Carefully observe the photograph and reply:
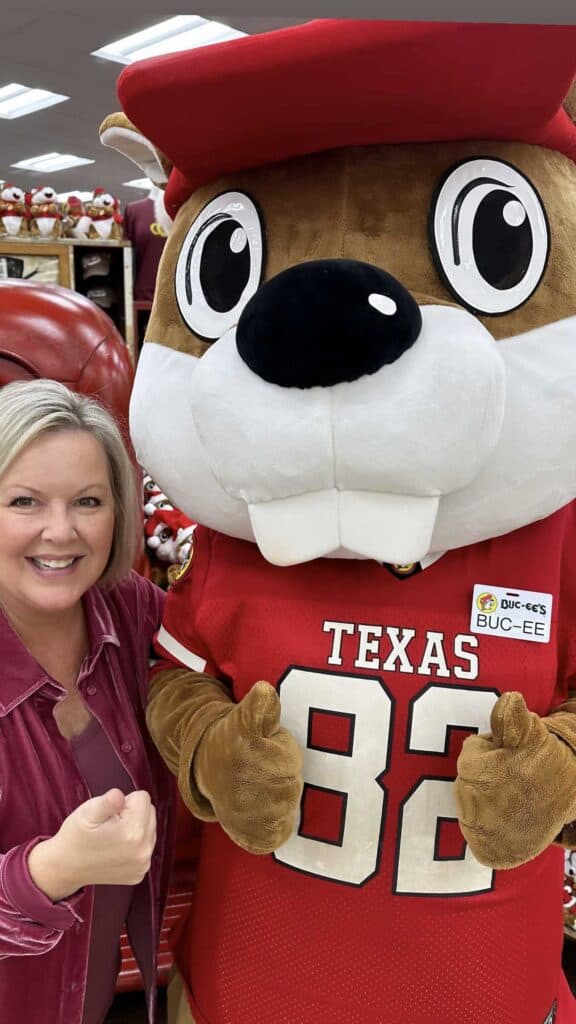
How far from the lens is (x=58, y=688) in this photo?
1.18 m

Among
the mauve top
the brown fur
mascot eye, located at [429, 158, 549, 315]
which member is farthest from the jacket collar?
mascot eye, located at [429, 158, 549, 315]

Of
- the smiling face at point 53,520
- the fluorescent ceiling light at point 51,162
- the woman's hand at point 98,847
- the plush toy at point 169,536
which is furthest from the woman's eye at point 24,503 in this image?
the fluorescent ceiling light at point 51,162

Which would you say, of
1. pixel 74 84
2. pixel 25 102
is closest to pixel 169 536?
pixel 74 84

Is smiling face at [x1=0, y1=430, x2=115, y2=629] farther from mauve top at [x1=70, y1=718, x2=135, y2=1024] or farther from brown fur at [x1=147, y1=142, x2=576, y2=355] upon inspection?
brown fur at [x1=147, y1=142, x2=576, y2=355]

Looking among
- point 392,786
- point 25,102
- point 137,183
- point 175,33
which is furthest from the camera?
point 137,183

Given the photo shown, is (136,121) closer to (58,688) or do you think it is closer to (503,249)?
(503,249)

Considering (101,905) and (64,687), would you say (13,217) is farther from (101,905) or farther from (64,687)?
(101,905)

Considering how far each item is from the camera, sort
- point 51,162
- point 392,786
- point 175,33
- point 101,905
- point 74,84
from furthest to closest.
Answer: point 51,162 < point 74,84 < point 101,905 < point 392,786 < point 175,33

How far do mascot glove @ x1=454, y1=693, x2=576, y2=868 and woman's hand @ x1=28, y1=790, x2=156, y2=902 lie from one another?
352 millimetres

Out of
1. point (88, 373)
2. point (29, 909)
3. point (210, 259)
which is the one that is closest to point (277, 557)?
point (210, 259)

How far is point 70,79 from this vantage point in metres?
6.08

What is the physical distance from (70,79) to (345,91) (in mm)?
6050

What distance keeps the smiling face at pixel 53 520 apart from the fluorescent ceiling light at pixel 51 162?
31.4 ft

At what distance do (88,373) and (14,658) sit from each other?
641 mm
